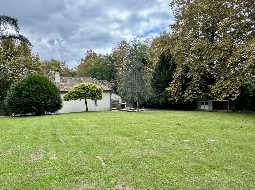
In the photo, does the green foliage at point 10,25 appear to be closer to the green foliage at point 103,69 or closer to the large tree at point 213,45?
the large tree at point 213,45

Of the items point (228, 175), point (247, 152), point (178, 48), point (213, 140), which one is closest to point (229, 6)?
point (178, 48)

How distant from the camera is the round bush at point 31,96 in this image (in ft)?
115

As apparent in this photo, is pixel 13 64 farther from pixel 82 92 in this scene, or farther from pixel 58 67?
pixel 58 67

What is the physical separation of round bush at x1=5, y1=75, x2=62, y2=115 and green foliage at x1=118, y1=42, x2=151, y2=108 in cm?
910

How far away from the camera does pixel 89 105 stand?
1871 inches

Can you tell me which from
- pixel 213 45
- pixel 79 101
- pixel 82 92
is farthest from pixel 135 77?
pixel 213 45

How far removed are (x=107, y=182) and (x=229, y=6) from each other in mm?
26843

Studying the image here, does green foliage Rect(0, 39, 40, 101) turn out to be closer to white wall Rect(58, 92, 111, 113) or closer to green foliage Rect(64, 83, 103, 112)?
white wall Rect(58, 92, 111, 113)

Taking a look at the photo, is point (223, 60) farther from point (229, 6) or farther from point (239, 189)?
point (239, 189)

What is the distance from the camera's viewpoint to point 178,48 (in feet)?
120

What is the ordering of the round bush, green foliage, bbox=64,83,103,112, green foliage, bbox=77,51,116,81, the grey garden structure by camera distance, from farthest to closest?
1. green foliage, bbox=77,51,116,81
2. the grey garden structure
3. green foliage, bbox=64,83,103,112
4. the round bush

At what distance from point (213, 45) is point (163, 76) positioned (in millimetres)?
12529

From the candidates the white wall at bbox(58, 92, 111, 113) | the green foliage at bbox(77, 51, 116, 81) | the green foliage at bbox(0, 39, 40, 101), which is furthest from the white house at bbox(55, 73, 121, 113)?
the green foliage at bbox(77, 51, 116, 81)

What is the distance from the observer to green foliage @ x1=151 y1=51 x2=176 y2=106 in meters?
43.3
